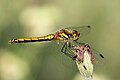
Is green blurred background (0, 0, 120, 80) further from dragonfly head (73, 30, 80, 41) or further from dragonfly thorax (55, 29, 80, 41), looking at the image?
dragonfly head (73, 30, 80, 41)

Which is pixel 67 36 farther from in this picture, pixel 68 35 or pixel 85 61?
pixel 85 61

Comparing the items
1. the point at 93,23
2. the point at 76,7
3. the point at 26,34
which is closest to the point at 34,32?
the point at 26,34

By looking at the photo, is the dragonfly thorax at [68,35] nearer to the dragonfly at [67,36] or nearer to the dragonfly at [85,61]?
the dragonfly at [67,36]

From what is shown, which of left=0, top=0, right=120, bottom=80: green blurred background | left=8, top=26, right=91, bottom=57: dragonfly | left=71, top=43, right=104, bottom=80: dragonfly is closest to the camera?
left=71, top=43, right=104, bottom=80: dragonfly

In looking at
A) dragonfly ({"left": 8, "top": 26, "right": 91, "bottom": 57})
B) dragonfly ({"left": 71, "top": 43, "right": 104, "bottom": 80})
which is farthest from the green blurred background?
dragonfly ({"left": 71, "top": 43, "right": 104, "bottom": 80})

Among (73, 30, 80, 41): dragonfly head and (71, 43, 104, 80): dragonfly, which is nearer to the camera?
(71, 43, 104, 80): dragonfly

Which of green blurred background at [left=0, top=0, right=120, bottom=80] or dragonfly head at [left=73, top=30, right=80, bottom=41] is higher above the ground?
dragonfly head at [left=73, top=30, right=80, bottom=41]

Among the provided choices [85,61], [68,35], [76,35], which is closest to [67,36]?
[68,35]

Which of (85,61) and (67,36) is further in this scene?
(67,36)

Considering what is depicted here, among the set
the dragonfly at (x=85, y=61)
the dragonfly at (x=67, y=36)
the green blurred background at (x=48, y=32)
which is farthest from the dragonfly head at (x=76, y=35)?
the dragonfly at (x=85, y=61)
